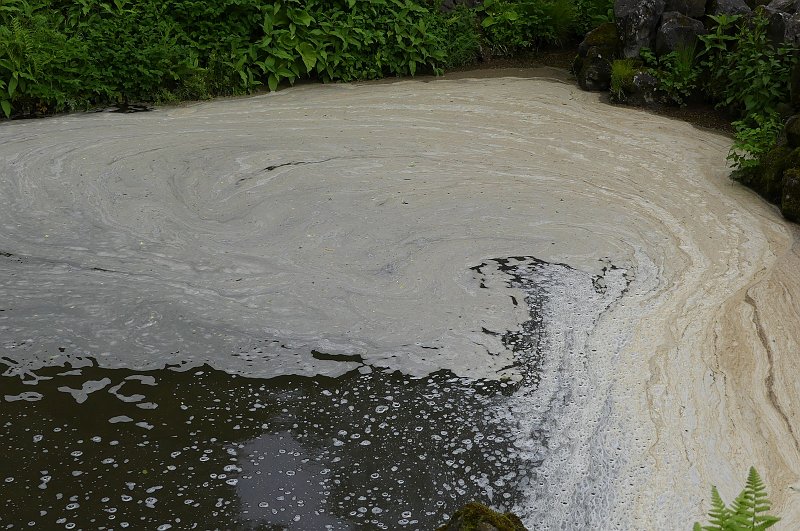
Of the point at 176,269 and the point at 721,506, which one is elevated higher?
the point at 721,506

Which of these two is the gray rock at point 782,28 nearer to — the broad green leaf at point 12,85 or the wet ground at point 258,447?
the wet ground at point 258,447

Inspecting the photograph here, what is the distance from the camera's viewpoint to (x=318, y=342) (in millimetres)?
3602

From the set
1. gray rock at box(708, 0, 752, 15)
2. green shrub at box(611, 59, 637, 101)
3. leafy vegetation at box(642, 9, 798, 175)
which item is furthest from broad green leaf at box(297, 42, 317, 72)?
gray rock at box(708, 0, 752, 15)

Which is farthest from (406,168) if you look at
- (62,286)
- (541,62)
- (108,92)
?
(541,62)

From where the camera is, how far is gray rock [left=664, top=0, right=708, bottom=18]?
7.07m

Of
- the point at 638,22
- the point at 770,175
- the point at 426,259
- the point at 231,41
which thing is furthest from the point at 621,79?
the point at 426,259

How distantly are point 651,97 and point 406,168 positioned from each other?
2.65m

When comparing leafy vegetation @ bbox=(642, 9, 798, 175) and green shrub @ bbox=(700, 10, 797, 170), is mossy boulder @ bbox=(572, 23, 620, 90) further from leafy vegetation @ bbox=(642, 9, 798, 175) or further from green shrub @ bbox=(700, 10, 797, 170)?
green shrub @ bbox=(700, 10, 797, 170)

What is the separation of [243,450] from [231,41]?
5.16 m

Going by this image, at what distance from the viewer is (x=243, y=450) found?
9.66 ft

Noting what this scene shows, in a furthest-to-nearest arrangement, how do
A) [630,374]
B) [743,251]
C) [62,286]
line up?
[743,251] → [62,286] → [630,374]

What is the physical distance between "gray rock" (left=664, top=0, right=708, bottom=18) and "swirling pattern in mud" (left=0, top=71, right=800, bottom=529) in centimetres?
120

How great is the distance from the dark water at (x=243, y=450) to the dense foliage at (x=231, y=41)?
375 centimetres

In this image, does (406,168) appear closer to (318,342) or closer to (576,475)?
(318,342)
